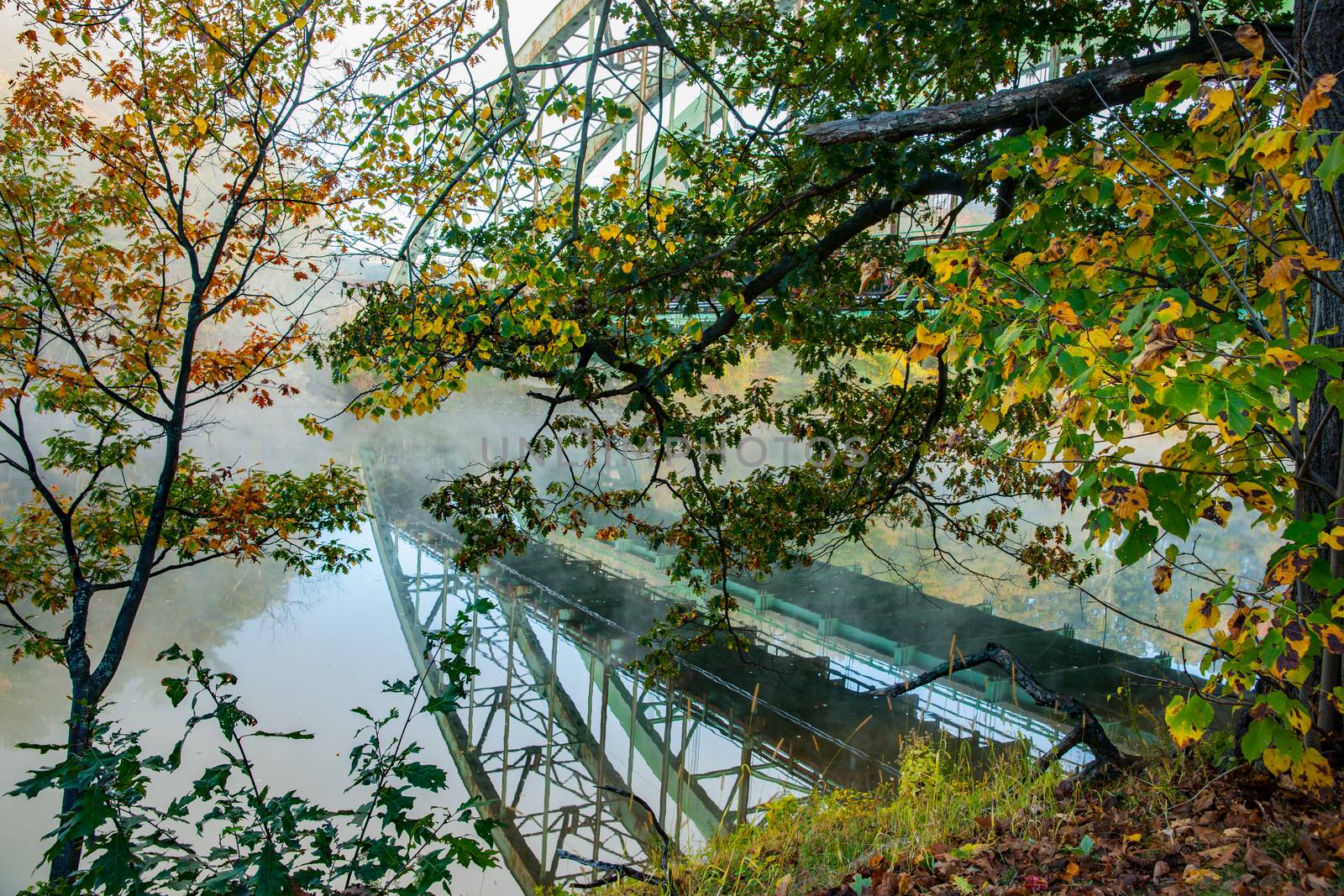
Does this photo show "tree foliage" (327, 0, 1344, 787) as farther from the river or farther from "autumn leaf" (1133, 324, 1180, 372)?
the river

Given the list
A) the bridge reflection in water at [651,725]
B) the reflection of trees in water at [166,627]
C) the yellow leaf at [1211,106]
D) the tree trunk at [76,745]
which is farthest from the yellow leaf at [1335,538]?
the reflection of trees in water at [166,627]

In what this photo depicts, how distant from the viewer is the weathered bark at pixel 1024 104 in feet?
12.3

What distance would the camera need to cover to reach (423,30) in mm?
6648

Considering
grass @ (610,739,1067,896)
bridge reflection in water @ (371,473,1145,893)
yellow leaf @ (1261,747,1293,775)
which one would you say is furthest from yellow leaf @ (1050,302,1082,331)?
bridge reflection in water @ (371,473,1145,893)

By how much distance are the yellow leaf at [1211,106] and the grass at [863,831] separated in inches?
106

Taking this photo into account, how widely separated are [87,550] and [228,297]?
268 centimetres

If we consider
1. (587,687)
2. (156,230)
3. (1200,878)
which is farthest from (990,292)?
(587,687)

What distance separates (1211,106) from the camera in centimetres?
242

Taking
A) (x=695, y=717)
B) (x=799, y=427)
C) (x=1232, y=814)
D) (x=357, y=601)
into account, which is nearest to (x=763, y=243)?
(x=799, y=427)

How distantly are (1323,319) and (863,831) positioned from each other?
3241 mm

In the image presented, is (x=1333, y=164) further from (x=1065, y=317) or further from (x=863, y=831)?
(x=863, y=831)

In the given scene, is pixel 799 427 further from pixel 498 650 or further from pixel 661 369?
pixel 498 650

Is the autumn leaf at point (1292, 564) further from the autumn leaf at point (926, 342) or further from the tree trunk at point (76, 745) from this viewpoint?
the tree trunk at point (76, 745)

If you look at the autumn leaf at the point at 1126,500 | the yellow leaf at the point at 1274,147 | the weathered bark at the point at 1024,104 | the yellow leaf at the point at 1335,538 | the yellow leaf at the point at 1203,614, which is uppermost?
the weathered bark at the point at 1024,104
